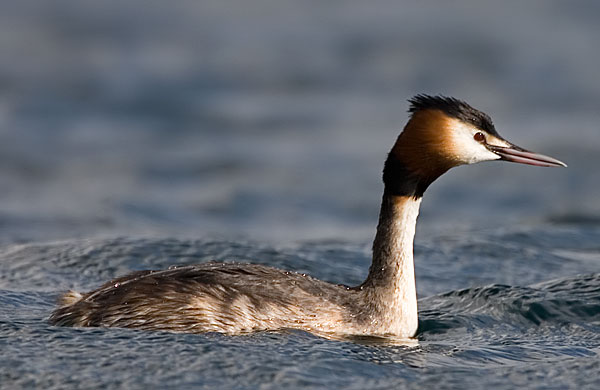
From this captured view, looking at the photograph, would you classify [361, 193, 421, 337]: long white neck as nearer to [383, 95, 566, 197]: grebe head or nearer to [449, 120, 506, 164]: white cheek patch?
[383, 95, 566, 197]: grebe head

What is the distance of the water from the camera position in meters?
6.72

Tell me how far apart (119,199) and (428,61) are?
767 centimetres

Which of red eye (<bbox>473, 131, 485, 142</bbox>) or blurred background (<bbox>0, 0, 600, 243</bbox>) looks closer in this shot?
red eye (<bbox>473, 131, 485, 142</bbox>)

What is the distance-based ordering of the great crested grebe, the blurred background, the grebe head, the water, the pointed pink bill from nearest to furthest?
1. the water
2. the great crested grebe
3. the grebe head
4. the pointed pink bill
5. the blurred background

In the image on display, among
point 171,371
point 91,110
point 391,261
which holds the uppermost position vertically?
point 91,110

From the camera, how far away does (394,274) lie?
25.2 ft

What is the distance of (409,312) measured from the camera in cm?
764

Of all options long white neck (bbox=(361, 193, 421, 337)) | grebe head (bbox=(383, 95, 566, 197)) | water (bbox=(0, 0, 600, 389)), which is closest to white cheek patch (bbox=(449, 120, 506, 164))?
grebe head (bbox=(383, 95, 566, 197))

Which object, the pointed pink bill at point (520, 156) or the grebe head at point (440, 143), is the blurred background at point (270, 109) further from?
the pointed pink bill at point (520, 156)

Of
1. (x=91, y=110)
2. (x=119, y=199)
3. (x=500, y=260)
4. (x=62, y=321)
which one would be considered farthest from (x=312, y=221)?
(x=62, y=321)

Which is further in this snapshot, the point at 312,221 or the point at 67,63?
the point at 67,63

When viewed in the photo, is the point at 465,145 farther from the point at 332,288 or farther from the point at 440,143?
the point at 332,288

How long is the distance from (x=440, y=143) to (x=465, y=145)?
0.16 meters

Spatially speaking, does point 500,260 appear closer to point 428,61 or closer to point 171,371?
point 171,371
